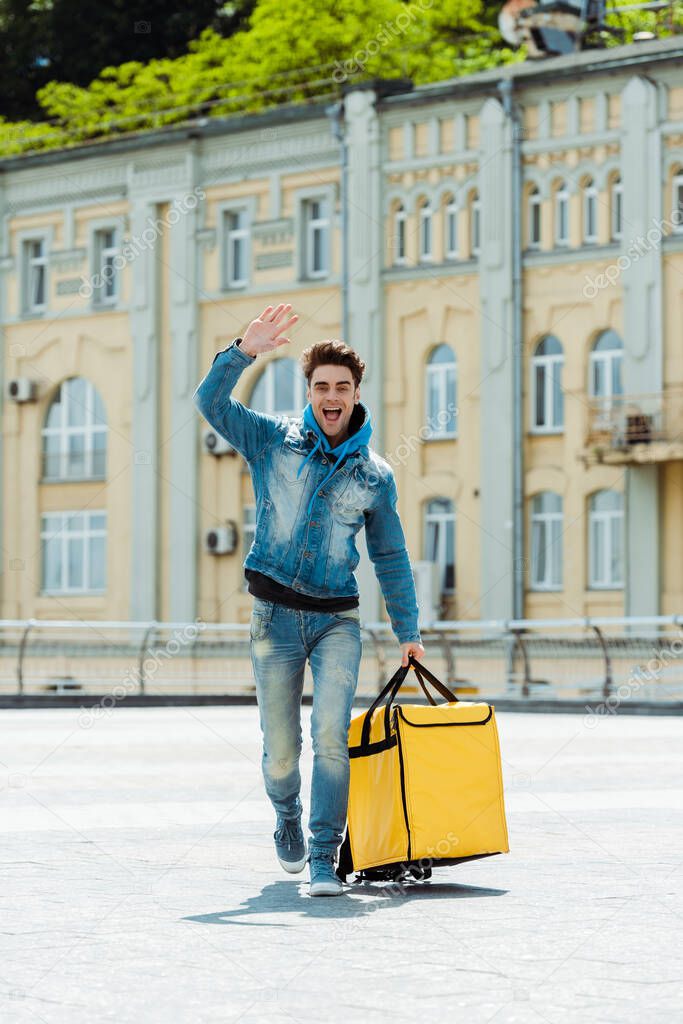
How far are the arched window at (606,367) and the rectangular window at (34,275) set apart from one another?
14743 mm

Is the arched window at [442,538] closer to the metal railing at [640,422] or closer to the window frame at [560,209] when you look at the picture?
the metal railing at [640,422]

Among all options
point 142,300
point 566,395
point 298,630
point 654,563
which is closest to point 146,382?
point 142,300

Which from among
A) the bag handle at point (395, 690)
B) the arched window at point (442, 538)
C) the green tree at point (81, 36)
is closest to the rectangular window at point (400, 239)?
the arched window at point (442, 538)

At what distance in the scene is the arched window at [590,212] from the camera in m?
38.4

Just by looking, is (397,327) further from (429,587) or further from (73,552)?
(73,552)

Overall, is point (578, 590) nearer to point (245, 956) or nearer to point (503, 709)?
point (503, 709)

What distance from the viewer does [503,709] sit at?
25.2 meters

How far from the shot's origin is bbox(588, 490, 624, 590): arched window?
37719 millimetres

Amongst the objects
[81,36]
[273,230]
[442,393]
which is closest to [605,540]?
[442,393]

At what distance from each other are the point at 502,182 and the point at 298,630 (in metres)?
32.4

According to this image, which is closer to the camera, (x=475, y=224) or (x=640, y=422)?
(x=640, y=422)

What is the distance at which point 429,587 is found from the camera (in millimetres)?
39531

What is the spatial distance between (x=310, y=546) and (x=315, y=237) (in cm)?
3564

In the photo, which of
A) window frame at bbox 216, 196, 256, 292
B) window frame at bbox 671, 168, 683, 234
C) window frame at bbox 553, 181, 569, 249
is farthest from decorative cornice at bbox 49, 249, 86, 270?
window frame at bbox 671, 168, 683, 234
